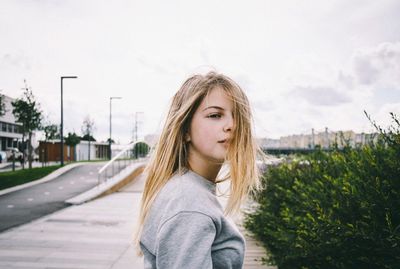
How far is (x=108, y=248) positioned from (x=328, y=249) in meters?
4.44

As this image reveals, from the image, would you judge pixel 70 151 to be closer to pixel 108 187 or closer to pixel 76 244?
pixel 108 187

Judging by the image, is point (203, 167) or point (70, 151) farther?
point (70, 151)

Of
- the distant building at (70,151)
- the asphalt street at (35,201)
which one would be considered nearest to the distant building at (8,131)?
the distant building at (70,151)

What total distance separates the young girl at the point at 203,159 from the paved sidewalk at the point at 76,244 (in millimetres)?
3632

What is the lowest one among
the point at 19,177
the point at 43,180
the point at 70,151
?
the point at 70,151

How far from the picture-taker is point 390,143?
2.99 metres

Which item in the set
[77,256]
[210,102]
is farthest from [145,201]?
[77,256]

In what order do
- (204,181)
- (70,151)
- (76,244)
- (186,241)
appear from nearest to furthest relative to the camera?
1. (186,241)
2. (204,181)
3. (76,244)
4. (70,151)

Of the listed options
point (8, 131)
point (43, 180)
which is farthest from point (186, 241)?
point (8, 131)

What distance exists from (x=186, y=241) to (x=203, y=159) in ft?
1.31

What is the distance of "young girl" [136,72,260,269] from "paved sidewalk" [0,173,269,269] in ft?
11.9

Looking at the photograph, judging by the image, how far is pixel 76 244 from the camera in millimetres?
6645

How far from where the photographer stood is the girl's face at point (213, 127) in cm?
141

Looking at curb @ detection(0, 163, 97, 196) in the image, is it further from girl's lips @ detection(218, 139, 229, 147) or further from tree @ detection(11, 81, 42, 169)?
girl's lips @ detection(218, 139, 229, 147)
